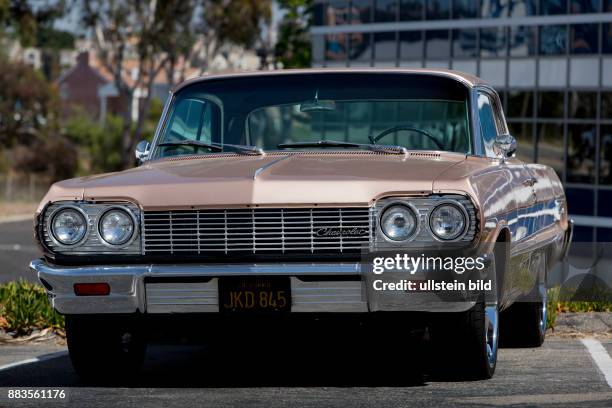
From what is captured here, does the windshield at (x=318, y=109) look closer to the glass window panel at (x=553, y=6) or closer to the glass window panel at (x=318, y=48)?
the glass window panel at (x=553, y=6)

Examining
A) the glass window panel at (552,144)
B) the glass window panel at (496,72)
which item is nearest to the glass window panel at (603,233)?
the glass window panel at (552,144)

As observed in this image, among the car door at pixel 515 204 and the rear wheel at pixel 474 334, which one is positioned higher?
the car door at pixel 515 204

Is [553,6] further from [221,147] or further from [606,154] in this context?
[221,147]

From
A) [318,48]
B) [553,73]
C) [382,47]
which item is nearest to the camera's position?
[553,73]

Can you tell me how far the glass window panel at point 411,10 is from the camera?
1754 inches

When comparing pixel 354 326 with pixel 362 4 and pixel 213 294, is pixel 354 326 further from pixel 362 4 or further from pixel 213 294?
pixel 362 4

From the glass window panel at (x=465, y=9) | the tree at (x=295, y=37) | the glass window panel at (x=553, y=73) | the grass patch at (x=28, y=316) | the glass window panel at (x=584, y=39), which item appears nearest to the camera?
the grass patch at (x=28, y=316)

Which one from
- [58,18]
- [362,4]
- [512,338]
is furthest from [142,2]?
[512,338]

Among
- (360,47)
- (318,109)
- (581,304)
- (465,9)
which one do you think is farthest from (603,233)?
(318,109)

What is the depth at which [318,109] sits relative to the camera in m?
8.77

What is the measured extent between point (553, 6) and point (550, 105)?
278 centimetres

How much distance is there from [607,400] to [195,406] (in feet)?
6.41

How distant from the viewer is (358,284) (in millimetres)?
7121

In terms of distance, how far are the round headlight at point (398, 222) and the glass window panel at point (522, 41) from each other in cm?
3460
